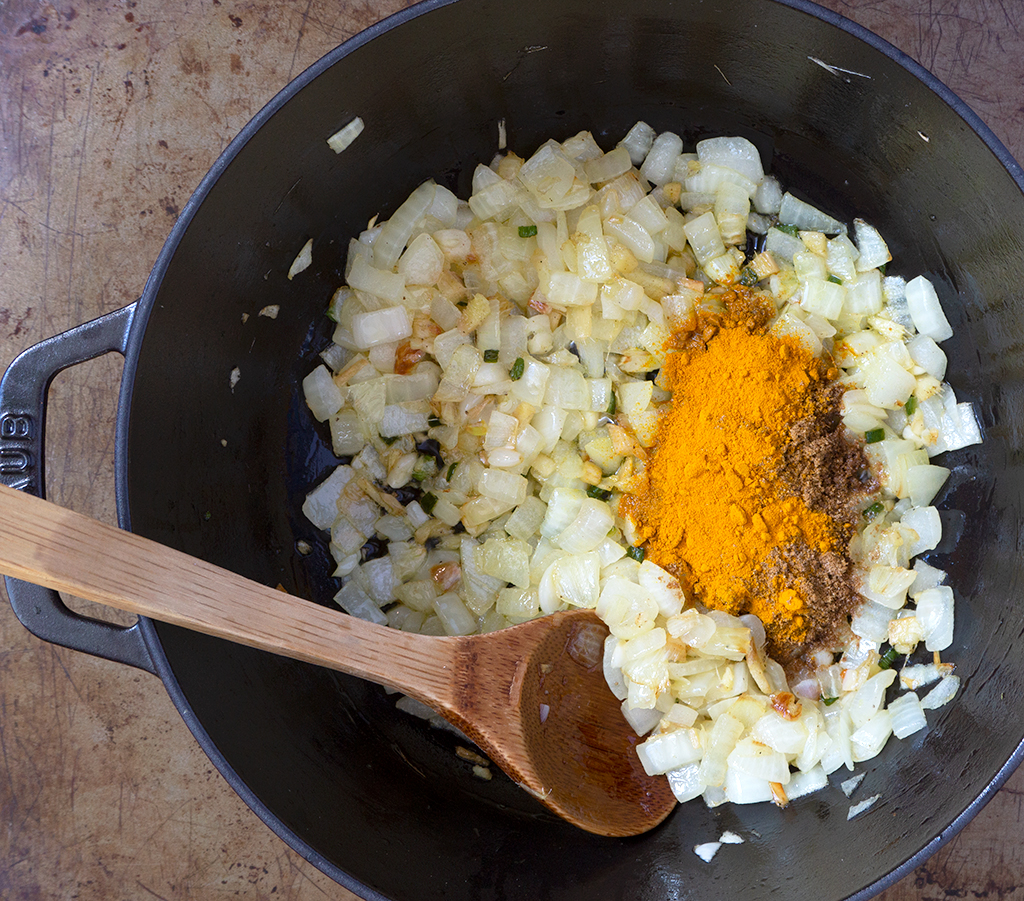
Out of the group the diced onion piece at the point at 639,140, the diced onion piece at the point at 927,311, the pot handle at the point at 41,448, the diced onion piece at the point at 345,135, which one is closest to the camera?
the pot handle at the point at 41,448

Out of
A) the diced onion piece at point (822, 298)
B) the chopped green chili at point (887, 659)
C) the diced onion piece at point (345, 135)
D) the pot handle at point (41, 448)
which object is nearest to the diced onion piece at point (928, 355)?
the diced onion piece at point (822, 298)

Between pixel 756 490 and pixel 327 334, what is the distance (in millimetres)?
944

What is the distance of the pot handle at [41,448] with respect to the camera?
1237 millimetres

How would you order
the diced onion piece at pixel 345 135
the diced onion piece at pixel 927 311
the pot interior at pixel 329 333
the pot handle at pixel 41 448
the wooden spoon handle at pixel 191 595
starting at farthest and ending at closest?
the diced onion piece at pixel 927 311
the diced onion piece at pixel 345 135
the pot interior at pixel 329 333
the pot handle at pixel 41 448
the wooden spoon handle at pixel 191 595

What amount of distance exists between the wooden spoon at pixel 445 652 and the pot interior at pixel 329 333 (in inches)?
6.1

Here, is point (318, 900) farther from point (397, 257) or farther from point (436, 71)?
point (436, 71)

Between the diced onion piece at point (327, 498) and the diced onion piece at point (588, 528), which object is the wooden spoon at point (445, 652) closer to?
the diced onion piece at point (588, 528)

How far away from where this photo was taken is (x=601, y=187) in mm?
1652

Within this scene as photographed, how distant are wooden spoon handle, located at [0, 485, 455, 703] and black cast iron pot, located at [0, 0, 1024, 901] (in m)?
0.19

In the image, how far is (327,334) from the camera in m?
1.70

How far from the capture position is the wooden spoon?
3.43ft

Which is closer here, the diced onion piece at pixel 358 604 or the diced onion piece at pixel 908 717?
the diced onion piece at pixel 908 717

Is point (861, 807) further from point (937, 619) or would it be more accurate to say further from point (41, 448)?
point (41, 448)

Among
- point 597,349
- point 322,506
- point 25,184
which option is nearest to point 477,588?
point 322,506
